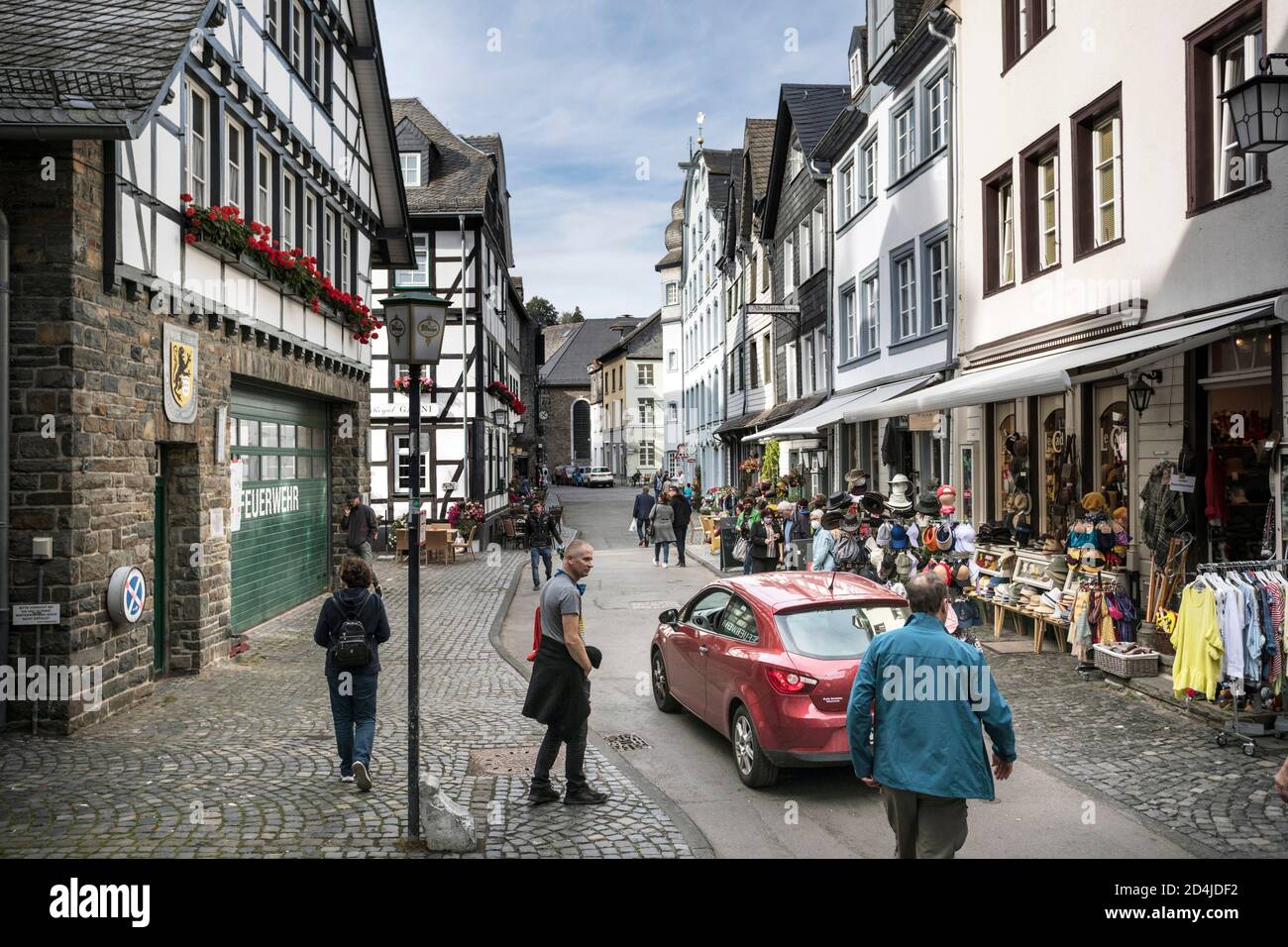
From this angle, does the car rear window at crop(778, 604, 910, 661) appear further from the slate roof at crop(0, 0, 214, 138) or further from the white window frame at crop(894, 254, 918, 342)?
the white window frame at crop(894, 254, 918, 342)

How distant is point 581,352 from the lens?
3595 inches

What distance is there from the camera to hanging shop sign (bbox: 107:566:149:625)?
8875mm

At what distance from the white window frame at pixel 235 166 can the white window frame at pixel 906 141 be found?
458 inches

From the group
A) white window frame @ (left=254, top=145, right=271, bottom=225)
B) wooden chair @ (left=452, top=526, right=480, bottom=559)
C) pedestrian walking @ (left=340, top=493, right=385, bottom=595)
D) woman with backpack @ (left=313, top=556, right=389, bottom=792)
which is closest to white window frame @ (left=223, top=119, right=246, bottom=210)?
white window frame @ (left=254, top=145, right=271, bottom=225)

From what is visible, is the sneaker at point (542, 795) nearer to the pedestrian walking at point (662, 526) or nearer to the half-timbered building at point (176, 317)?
the half-timbered building at point (176, 317)

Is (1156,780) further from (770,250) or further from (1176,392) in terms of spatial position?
(770,250)

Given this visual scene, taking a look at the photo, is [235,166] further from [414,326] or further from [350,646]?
[350,646]

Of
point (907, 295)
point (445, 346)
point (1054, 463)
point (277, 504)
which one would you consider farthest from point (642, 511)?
point (1054, 463)

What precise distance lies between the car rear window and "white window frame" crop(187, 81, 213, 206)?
7.68 m

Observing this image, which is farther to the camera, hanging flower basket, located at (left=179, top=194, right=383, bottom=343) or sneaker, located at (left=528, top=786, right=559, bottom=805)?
hanging flower basket, located at (left=179, top=194, right=383, bottom=343)

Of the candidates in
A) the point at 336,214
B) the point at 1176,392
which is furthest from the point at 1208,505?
the point at 336,214

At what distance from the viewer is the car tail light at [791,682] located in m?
7.08

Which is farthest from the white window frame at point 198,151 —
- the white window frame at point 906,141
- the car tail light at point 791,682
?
the white window frame at point 906,141

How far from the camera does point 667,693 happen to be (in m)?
9.57
